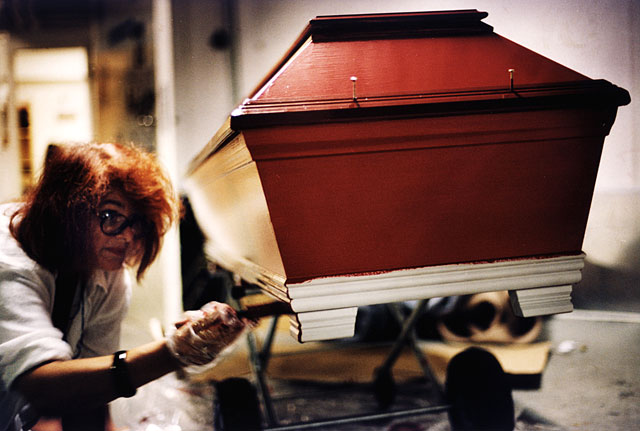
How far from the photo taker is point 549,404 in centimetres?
201

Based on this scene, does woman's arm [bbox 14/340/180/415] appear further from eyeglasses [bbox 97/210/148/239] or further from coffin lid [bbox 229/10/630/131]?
coffin lid [bbox 229/10/630/131]

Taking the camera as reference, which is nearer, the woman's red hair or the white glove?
the white glove

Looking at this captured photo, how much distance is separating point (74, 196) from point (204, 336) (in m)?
0.49

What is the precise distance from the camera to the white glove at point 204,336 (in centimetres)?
101

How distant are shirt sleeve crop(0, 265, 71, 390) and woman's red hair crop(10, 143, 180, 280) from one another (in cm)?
7

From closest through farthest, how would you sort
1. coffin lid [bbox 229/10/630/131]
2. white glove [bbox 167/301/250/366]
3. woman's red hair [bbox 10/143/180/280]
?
coffin lid [bbox 229/10/630/131]
white glove [bbox 167/301/250/366]
woman's red hair [bbox 10/143/180/280]

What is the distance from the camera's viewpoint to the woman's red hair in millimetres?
1168

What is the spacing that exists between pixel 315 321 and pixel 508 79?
60 centimetres

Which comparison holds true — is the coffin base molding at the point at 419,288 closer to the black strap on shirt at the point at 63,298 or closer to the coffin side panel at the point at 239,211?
the coffin side panel at the point at 239,211

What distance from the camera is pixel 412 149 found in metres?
0.96

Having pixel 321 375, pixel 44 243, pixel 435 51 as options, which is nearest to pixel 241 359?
pixel 321 375

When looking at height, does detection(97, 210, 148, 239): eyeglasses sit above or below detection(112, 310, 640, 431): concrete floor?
above

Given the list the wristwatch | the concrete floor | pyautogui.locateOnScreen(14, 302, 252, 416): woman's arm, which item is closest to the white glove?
pyautogui.locateOnScreen(14, 302, 252, 416): woman's arm

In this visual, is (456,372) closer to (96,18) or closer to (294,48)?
(294,48)
